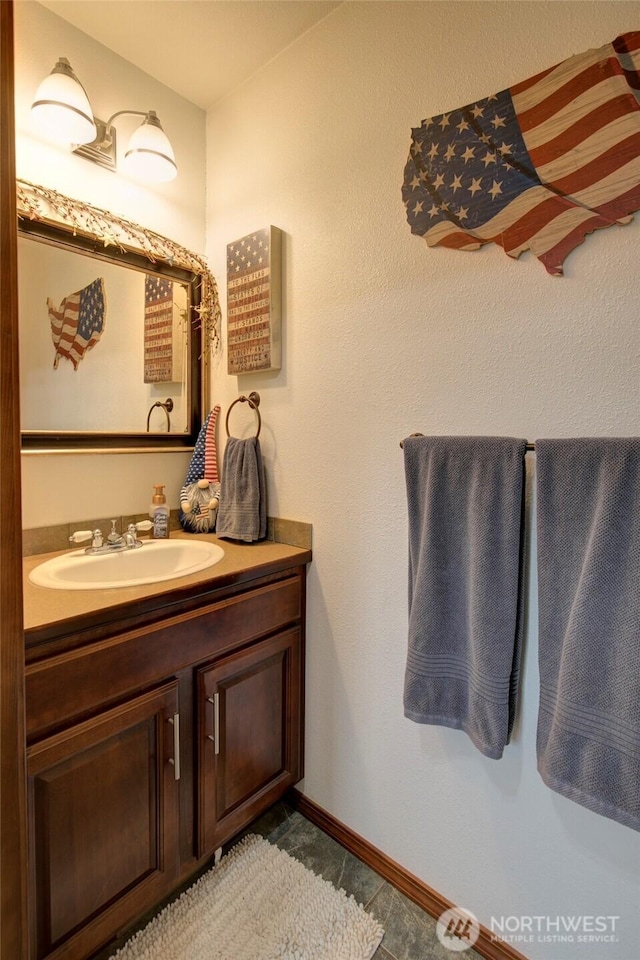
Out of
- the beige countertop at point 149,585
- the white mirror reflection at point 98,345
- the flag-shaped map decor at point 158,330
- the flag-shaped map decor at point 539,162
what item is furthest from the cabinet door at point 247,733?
the flag-shaped map decor at point 539,162

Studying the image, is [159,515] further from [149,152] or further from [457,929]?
[457,929]

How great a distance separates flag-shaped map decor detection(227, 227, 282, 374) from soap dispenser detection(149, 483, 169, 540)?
0.53m

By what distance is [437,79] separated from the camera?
116cm

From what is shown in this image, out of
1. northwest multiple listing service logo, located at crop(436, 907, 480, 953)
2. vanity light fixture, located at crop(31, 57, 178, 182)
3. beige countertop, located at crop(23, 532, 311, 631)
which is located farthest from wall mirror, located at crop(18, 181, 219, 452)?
northwest multiple listing service logo, located at crop(436, 907, 480, 953)

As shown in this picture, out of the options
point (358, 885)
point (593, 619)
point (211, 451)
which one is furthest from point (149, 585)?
point (358, 885)

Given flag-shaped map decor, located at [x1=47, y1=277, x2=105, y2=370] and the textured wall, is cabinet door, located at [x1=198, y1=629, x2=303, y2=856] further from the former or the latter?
flag-shaped map decor, located at [x1=47, y1=277, x2=105, y2=370]

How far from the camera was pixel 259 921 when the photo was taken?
3.92 ft

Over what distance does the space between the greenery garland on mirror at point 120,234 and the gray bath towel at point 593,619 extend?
136 cm

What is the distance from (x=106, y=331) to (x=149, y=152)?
59cm

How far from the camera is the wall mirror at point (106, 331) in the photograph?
1349 millimetres

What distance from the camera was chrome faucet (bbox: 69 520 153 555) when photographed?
140 centimetres

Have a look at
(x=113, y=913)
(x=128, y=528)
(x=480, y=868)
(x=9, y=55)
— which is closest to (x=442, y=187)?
(x=9, y=55)

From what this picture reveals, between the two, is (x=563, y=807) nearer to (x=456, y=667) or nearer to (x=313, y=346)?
(x=456, y=667)

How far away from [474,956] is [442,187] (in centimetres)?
199
